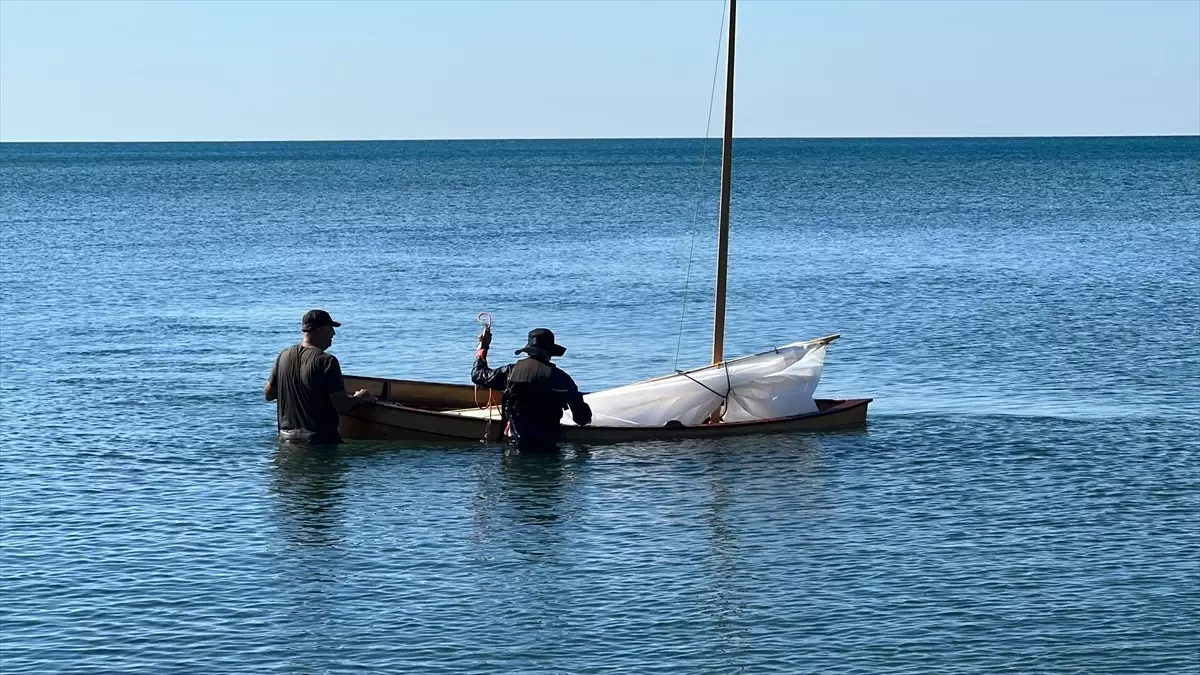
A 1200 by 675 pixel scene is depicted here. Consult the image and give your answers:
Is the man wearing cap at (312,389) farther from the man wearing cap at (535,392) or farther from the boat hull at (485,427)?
the man wearing cap at (535,392)

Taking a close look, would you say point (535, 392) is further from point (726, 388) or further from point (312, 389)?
point (726, 388)


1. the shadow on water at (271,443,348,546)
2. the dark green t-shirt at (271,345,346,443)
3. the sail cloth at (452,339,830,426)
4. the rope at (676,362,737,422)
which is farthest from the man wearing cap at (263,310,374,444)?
the rope at (676,362,737,422)

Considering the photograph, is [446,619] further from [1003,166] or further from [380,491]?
[1003,166]

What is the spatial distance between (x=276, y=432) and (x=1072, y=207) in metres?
86.7

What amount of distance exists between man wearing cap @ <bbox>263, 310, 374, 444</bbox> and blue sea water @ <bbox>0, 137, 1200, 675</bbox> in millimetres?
428

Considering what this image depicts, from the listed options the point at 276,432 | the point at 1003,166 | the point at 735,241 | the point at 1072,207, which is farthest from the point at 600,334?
the point at 1003,166

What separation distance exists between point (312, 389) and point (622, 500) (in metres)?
5.50

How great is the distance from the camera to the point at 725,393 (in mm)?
27156

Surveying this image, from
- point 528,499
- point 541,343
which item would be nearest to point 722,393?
point 541,343

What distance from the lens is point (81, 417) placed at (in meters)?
29.6

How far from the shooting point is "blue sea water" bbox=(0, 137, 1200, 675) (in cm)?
1662

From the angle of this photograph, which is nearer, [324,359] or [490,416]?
[324,359]

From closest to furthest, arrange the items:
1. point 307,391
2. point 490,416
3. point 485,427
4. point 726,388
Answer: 1. point 307,391
2. point 485,427
3. point 490,416
4. point 726,388

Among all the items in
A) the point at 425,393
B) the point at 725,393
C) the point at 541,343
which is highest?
the point at 541,343
